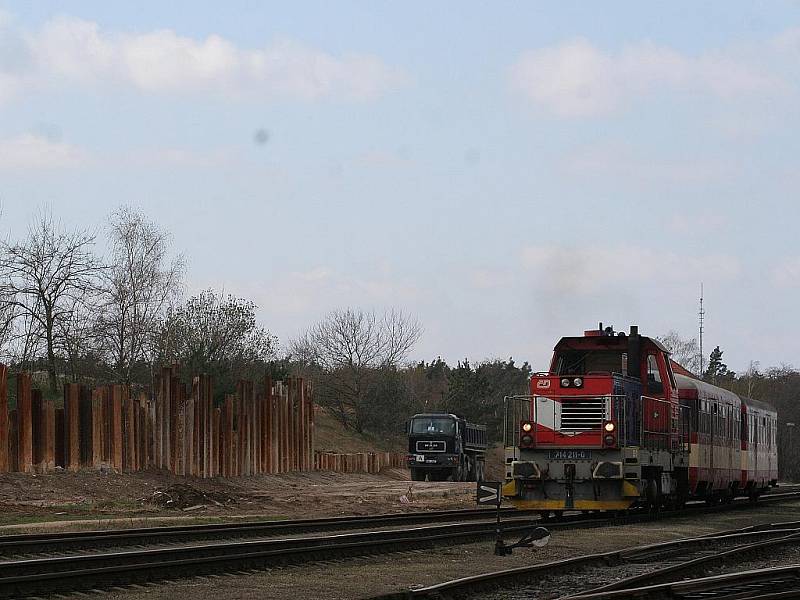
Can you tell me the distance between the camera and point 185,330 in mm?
61562

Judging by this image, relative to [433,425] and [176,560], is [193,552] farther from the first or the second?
[433,425]

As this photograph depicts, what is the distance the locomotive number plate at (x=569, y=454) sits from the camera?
79.0 feet

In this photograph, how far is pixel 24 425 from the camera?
31.4 metres

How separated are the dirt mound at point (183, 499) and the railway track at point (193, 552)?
682 cm

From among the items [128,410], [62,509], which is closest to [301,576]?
[62,509]

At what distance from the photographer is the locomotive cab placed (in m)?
24.0

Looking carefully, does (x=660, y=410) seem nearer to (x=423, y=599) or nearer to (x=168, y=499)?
(x=168, y=499)

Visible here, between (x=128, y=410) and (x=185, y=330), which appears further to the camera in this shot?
(x=185, y=330)

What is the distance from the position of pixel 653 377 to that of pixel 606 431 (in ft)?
10.2

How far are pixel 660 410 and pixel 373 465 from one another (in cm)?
3332

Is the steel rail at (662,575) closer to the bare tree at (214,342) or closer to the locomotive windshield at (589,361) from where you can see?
the locomotive windshield at (589,361)

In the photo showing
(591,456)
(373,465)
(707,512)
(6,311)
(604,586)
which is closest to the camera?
(604,586)

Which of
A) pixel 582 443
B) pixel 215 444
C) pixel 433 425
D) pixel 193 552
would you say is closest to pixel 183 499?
pixel 215 444

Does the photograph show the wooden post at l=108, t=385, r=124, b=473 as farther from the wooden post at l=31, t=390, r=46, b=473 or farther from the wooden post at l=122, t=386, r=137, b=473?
the wooden post at l=31, t=390, r=46, b=473
